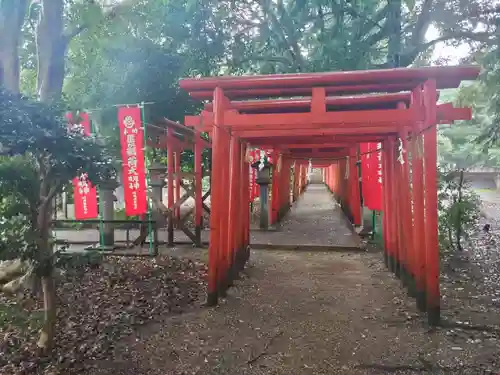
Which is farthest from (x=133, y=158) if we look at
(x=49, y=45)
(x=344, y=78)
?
(x=344, y=78)

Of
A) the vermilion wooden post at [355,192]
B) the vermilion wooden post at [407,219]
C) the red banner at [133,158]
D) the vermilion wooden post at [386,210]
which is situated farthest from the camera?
the vermilion wooden post at [355,192]

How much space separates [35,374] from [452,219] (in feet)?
26.7

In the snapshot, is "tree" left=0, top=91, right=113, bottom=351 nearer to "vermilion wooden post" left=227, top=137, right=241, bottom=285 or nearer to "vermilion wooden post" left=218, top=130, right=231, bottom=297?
"vermilion wooden post" left=218, top=130, right=231, bottom=297

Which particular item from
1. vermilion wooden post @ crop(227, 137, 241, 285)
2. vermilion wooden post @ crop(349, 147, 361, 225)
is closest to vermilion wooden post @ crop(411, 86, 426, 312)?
vermilion wooden post @ crop(227, 137, 241, 285)

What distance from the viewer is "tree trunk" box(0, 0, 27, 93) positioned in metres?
6.87

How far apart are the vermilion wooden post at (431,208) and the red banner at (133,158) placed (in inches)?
189

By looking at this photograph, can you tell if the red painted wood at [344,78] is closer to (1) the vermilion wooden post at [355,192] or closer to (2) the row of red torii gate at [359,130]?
(2) the row of red torii gate at [359,130]

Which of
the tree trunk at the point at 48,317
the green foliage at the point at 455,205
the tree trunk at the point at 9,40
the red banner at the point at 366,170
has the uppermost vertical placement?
the tree trunk at the point at 9,40

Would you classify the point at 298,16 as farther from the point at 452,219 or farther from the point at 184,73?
the point at 452,219

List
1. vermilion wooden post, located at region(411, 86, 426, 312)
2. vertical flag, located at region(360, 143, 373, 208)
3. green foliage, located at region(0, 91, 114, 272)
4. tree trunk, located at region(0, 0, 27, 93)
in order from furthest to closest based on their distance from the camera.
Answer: vertical flag, located at region(360, 143, 373, 208) < tree trunk, located at region(0, 0, 27, 93) < vermilion wooden post, located at region(411, 86, 426, 312) < green foliage, located at region(0, 91, 114, 272)

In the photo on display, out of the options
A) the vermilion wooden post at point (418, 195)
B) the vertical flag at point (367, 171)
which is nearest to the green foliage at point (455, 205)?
the vertical flag at point (367, 171)

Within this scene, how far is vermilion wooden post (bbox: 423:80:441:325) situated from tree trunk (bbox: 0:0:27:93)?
6.28m

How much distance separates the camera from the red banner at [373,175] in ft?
28.4

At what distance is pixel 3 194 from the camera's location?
4023mm
